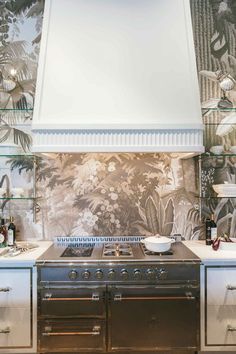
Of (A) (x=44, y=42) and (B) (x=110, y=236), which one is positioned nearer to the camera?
(A) (x=44, y=42)

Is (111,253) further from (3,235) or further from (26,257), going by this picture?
(3,235)

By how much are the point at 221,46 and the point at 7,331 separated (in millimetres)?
3029

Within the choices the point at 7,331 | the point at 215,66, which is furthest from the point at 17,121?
the point at 215,66

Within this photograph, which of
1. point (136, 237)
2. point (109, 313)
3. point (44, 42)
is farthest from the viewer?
point (136, 237)

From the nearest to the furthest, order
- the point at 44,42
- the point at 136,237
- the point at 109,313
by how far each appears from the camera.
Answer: the point at 109,313 → the point at 44,42 → the point at 136,237

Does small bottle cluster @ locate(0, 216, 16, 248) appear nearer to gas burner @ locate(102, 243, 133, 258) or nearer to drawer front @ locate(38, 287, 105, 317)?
drawer front @ locate(38, 287, 105, 317)

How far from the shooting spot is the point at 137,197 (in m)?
2.65

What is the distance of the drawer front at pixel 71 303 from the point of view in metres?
1.97

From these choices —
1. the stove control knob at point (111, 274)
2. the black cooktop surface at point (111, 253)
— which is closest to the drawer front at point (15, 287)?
the black cooktop surface at point (111, 253)

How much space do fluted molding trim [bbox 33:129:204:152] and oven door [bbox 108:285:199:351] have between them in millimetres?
1000

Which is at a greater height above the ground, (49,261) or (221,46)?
(221,46)

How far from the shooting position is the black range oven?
6.46 feet

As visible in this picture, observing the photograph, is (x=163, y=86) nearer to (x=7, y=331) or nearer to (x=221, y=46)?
(x=221, y=46)

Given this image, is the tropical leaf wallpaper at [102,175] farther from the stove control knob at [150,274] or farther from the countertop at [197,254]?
the stove control knob at [150,274]
